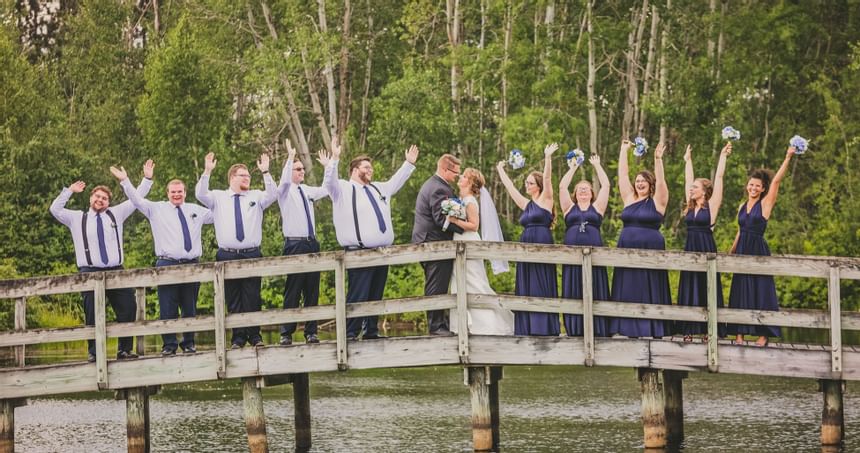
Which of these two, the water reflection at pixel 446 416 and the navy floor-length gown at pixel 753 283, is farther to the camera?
the water reflection at pixel 446 416

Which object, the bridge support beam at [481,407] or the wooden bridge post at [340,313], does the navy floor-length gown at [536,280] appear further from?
the wooden bridge post at [340,313]

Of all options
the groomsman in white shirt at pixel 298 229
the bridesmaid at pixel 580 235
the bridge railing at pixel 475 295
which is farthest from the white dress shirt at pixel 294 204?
the bridesmaid at pixel 580 235

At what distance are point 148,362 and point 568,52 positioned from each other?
25857 mm

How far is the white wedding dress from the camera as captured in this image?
17359 mm

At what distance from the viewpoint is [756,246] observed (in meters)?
17.8

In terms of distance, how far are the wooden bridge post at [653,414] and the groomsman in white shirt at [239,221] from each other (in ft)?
13.5

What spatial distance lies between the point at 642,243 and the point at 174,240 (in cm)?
502

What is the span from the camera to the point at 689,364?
1694cm

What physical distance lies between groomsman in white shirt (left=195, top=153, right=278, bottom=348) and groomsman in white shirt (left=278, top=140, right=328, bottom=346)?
212mm

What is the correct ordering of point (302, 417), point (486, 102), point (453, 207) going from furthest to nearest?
1. point (486, 102)
2. point (302, 417)
3. point (453, 207)

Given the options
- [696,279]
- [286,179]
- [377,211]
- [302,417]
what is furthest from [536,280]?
[302,417]

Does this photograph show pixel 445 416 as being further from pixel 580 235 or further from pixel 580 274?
pixel 580 274

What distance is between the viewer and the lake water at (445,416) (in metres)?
19.5

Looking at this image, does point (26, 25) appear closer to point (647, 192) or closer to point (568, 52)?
point (568, 52)
